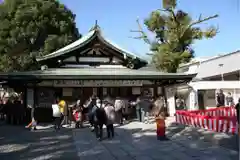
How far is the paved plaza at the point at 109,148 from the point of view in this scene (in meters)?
8.29

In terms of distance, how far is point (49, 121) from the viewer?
1827 cm

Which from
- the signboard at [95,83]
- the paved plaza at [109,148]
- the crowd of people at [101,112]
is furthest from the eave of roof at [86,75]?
the paved plaza at [109,148]

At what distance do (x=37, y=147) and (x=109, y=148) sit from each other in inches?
98.7

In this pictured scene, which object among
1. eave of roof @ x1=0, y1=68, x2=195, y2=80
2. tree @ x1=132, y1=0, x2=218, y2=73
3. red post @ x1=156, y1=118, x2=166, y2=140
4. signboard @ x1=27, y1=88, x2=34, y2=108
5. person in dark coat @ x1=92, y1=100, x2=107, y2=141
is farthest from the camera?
tree @ x1=132, y1=0, x2=218, y2=73

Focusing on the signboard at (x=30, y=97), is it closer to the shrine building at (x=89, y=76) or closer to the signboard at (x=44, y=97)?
the shrine building at (x=89, y=76)

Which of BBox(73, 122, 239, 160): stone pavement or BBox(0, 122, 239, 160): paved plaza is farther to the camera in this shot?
BBox(0, 122, 239, 160): paved plaza

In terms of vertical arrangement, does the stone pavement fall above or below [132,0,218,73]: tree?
below

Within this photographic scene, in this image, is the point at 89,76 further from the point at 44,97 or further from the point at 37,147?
the point at 37,147

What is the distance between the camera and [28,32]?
29594mm

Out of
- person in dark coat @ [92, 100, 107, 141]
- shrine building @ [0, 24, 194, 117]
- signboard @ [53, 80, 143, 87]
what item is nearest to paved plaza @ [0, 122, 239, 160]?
person in dark coat @ [92, 100, 107, 141]

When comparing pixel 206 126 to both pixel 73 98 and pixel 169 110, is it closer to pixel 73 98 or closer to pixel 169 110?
pixel 169 110

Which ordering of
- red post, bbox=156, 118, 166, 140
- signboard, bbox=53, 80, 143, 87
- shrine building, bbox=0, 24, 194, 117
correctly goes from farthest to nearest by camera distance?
signboard, bbox=53, 80, 143, 87 → shrine building, bbox=0, 24, 194, 117 → red post, bbox=156, 118, 166, 140

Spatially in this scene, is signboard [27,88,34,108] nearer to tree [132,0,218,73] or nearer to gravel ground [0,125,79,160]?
gravel ground [0,125,79,160]

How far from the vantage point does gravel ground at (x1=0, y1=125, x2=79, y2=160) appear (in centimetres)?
853
